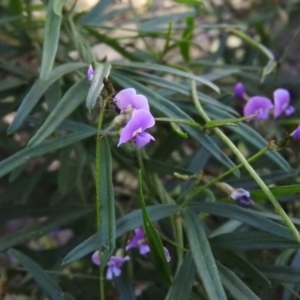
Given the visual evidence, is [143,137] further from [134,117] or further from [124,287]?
[124,287]

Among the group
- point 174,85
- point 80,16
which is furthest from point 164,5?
point 174,85

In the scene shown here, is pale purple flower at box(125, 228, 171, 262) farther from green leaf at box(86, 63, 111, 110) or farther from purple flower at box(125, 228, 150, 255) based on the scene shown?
green leaf at box(86, 63, 111, 110)

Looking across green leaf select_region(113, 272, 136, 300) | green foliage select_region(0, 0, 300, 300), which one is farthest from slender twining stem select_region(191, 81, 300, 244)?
green leaf select_region(113, 272, 136, 300)

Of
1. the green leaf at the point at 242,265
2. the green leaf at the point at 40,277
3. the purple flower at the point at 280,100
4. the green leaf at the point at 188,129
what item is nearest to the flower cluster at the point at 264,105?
the purple flower at the point at 280,100

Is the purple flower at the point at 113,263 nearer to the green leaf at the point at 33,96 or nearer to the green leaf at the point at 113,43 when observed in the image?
the green leaf at the point at 33,96

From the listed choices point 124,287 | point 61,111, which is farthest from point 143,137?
point 124,287
